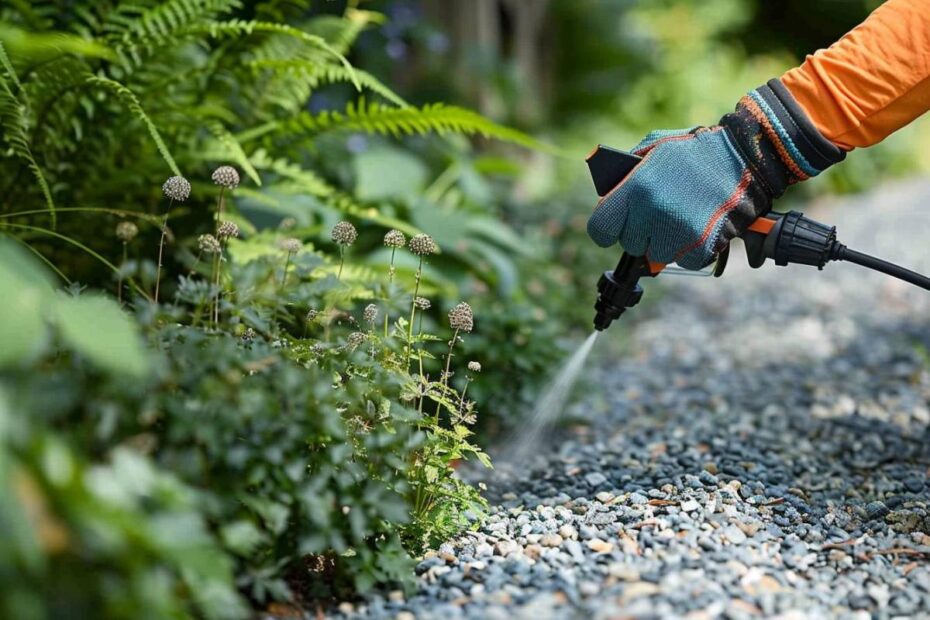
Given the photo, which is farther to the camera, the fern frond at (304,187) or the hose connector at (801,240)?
the fern frond at (304,187)

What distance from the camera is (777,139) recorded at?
194 cm

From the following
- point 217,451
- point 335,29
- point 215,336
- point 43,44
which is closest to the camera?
point 217,451

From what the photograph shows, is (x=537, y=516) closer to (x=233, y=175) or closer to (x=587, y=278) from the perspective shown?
(x=233, y=175)

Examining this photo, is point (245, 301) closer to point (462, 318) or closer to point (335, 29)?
point (462, 318)

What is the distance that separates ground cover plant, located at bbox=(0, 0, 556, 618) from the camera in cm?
111

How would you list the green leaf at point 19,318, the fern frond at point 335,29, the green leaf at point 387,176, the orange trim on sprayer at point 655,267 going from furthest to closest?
the green leaf at point 387,176 → the fern frond at point 335,29 → the orange trim on sprayer at point 655,267 → the green leaf at point 19,318

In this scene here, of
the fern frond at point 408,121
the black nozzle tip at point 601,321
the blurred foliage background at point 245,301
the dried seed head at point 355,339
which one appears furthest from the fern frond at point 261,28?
the black nozzle tip at point 601,321

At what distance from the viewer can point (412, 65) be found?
17.3 ft

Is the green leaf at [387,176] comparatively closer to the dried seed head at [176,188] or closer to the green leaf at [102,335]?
the dried seed head at [176,188]

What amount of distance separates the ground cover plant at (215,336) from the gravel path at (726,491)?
7.6 inches

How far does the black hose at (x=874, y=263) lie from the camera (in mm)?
1991

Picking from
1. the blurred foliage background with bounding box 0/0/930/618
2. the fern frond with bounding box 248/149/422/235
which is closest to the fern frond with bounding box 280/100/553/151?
the blurred foliage background with bounding box 0/0/930/618

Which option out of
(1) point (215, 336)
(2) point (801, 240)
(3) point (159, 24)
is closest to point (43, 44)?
(3) point (159, 24)

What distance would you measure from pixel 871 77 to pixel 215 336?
4.62ft
